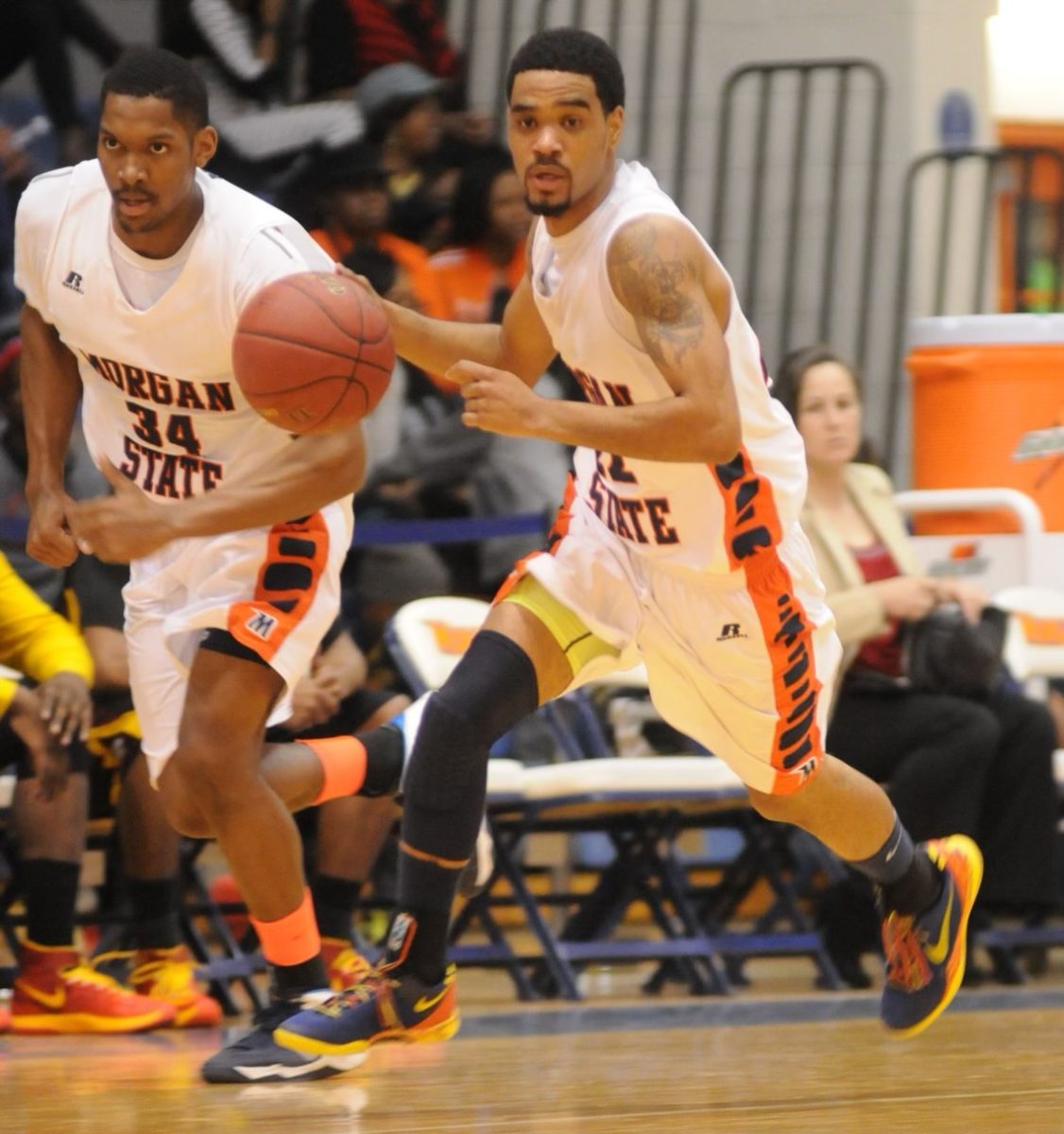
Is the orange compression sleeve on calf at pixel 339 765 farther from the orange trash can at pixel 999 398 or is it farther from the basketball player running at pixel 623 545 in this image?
the orange trash can at pixel 999 398

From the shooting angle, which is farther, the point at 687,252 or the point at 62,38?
the point at 62,38

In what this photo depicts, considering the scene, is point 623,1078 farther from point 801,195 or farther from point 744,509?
point 801,195

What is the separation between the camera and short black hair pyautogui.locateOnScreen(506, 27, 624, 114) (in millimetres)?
4184

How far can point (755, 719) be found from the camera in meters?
4.46

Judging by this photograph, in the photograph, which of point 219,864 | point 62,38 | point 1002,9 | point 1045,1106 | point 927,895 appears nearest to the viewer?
point 1045,1106

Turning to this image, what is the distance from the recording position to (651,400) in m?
4.21

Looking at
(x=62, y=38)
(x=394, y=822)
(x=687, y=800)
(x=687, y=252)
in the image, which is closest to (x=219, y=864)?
(x=394, y=822)

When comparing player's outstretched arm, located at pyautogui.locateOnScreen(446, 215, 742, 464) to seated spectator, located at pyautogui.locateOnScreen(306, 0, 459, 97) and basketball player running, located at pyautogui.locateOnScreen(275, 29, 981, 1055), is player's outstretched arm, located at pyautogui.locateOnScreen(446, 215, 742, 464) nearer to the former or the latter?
basketball player running, located at pyautogui.locateOnScreen(275, 29, 981, 1055)

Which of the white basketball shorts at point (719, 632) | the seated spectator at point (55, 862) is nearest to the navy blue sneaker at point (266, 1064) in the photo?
the white basketball shorts at point (719, 632)

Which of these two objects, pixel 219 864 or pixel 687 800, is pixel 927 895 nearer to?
pixel 687 800

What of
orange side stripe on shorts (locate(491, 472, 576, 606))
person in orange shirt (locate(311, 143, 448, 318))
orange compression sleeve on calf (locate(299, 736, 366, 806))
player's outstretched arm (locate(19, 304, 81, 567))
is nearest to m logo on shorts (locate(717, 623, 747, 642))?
orange side stripe on shorts (locate(491, 472, 576, 606))

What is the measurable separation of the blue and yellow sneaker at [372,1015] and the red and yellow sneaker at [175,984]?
1.49 meters

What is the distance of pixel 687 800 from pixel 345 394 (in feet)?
7.89

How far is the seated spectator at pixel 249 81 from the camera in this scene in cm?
855
